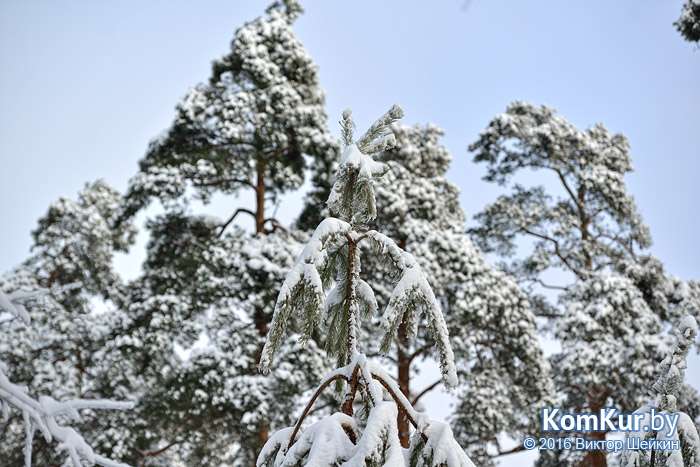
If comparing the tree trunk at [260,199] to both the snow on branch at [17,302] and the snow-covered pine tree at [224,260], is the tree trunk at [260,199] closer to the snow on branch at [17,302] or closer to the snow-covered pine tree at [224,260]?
the snow-covered pine tree at [224,260]

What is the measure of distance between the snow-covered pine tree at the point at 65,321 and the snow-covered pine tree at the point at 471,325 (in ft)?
19.5

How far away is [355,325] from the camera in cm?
228

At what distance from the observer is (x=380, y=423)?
1803mm

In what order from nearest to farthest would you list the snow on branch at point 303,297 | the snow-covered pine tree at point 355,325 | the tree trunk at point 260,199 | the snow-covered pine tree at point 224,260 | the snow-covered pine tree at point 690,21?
the snow-covered pine tree at point 355,325 < the snow on branch at point 303,297 < the snow-covered pine tree at point 690,21 < the snow-covered pine tree at point 224,260 < the tree trunk at point 260,199

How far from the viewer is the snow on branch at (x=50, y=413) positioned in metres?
1.87

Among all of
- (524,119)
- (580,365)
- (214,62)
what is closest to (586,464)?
(580,365)

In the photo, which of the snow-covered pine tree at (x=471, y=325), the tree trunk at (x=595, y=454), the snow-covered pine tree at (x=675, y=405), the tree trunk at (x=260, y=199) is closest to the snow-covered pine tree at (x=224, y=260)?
the tree trunk at (x=260, y=199)

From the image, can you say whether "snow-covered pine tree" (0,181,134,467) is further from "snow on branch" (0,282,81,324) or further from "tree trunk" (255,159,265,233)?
"snow on branch" (0,282,81,324)

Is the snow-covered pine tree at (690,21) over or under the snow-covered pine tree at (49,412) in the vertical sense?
over

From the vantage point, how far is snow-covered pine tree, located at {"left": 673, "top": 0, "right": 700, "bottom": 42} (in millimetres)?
8680

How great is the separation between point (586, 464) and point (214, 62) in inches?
430

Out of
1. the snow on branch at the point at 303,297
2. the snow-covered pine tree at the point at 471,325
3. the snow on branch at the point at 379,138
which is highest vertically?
the snow-covered pine tree at the point at 471,325

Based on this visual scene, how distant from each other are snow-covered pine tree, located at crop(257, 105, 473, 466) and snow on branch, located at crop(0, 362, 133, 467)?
1.87 feet

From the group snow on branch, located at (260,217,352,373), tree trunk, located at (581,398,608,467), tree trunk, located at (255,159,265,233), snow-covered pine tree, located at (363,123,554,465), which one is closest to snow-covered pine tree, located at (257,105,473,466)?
snow on branch, located at (260,217,352,373)
